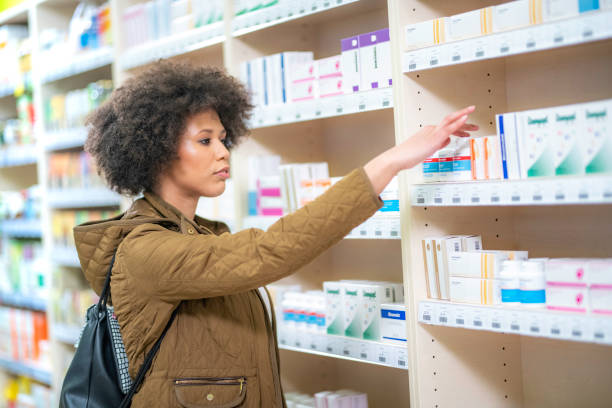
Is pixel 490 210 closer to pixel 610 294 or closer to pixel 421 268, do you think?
pixel 421 268

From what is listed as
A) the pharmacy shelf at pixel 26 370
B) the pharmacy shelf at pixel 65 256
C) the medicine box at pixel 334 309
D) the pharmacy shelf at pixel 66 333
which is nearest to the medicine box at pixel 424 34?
the medicine box at pixel 334 309

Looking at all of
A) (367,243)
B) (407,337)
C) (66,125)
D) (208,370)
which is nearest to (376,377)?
(367,243)

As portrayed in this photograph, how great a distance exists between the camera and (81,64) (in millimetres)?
4039

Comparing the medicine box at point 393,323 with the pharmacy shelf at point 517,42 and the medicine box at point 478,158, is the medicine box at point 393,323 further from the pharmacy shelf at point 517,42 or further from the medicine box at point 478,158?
the pharmacy shelf at point 517,42

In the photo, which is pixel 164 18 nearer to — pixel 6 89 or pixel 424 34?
pixel 424 34

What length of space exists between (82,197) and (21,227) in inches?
37.1

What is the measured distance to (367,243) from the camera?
3.12 metres

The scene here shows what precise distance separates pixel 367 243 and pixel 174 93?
1.29m

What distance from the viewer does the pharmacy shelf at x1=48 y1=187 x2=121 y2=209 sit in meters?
3.96

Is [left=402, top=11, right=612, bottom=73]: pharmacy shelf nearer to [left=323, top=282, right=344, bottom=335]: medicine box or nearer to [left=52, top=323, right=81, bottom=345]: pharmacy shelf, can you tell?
[left=323, top=282, right=344, bottom=335]: medicine box

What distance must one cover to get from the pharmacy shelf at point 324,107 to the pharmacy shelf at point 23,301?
8.09ft

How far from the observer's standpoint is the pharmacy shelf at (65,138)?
13.2 ft

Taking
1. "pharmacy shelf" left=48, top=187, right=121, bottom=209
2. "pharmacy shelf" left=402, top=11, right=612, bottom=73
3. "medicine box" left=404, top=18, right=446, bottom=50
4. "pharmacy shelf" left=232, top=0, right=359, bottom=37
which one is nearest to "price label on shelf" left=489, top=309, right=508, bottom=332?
"pharmacy shelf" left=402, top=11, right=612, bottom=73

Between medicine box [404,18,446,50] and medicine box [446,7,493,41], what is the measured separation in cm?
3
